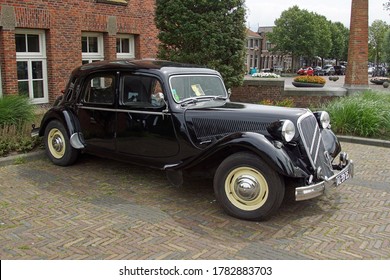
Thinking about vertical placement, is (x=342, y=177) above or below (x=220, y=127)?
below

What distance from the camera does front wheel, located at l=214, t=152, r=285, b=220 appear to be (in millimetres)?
4402

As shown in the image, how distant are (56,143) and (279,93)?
851 cm

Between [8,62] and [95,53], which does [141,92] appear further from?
[95,53]

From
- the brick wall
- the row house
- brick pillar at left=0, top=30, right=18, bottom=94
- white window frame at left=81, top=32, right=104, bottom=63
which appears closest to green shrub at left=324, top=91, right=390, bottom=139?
the brick wall

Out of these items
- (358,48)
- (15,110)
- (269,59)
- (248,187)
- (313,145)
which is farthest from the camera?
(269,59)

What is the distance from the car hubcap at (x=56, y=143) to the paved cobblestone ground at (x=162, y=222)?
59 centimetres

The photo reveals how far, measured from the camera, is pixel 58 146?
6867mm

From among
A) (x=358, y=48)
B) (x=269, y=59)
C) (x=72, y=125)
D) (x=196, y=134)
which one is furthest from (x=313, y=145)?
(x=269, y=59)

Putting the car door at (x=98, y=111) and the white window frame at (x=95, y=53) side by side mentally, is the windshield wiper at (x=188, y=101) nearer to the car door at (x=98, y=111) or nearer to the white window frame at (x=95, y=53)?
the car door at (x=98, y=111)

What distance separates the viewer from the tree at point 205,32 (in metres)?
10.9

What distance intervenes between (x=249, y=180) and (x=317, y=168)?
2.70ft

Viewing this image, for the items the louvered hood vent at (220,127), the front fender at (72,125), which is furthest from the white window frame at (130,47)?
the louvered hood vent at (220,127)

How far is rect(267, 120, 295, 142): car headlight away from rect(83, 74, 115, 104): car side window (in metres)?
2.58

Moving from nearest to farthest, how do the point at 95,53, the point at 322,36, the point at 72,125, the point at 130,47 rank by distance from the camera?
the point at 72,125 → the point at 95,53 → the point at 130,47 → the point at 322,36
